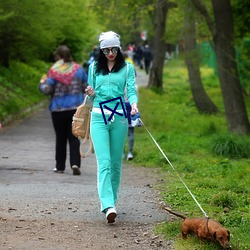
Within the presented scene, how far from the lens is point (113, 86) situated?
7676 millimetres

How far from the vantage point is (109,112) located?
7637 mm

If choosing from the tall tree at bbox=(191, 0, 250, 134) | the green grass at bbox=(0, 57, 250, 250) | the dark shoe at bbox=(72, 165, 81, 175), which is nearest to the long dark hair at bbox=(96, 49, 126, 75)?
the green grass at bbox=(0, 57, 250, 250)

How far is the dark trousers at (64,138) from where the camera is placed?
11343 millimetres

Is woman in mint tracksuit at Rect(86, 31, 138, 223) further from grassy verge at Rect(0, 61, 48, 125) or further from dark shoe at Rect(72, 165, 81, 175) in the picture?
grassy verge at Rect(0, 61, 48, 125)

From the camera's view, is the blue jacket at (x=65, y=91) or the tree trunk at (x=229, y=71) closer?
the blue jacket at (x=65, y=91)

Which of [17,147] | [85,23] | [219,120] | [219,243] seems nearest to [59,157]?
[17,147]

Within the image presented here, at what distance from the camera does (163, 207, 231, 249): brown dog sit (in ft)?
20.0

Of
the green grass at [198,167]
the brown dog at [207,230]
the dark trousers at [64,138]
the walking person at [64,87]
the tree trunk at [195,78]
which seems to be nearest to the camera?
the brown dog at [207,230]

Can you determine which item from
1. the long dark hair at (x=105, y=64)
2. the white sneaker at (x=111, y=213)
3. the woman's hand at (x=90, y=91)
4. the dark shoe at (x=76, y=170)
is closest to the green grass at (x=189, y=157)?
the white sneaker at (x=111, y=213)

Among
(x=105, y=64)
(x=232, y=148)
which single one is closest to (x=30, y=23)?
(x=232, y=148)

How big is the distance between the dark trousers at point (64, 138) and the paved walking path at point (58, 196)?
8.8 inches

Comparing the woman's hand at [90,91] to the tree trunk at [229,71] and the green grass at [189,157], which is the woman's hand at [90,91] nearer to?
the green grass at [189,157]

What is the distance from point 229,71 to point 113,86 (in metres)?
9.28

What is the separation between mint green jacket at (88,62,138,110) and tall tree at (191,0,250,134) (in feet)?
29.0
